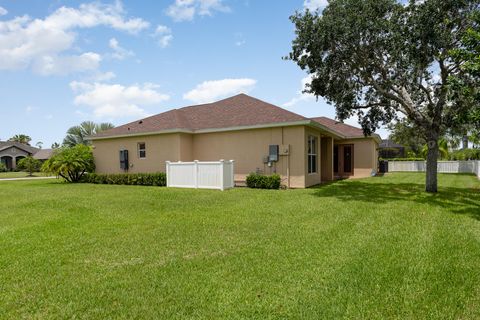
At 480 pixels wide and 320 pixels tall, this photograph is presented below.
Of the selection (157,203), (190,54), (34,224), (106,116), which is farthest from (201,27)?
(106,116)

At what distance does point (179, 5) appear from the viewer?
438 inches

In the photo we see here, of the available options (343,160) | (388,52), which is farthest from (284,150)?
(343,160)

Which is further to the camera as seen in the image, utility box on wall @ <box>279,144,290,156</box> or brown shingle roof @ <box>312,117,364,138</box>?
brown shingle roof @ <box>312,117,364,138</box>

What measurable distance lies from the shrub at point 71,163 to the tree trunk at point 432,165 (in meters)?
18.5

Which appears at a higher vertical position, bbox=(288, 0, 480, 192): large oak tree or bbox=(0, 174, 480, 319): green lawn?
bbox=(288, 0, 480, 192): large oak tree

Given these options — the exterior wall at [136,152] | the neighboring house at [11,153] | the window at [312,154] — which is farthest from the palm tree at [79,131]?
the neighboring house at [11,153]

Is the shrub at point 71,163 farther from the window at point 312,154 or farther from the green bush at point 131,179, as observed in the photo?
the window at point 312,154

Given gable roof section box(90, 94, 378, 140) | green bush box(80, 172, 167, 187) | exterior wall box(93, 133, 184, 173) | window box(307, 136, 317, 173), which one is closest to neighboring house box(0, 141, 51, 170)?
exterior wall box(93, 133, 184, 173)

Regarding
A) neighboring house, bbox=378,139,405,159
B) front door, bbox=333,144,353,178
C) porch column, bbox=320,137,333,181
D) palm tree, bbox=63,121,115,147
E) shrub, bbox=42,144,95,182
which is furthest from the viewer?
neighboring house, bbox=378,139,405,159

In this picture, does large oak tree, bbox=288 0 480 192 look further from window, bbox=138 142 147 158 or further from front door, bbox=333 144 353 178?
window, bbox=138 142 147 158

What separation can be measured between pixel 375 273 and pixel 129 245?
3890 millimetres

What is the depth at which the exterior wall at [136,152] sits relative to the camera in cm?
1593

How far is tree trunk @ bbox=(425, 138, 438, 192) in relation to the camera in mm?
11859

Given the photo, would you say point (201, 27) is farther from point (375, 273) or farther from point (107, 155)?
point (375, 273)
